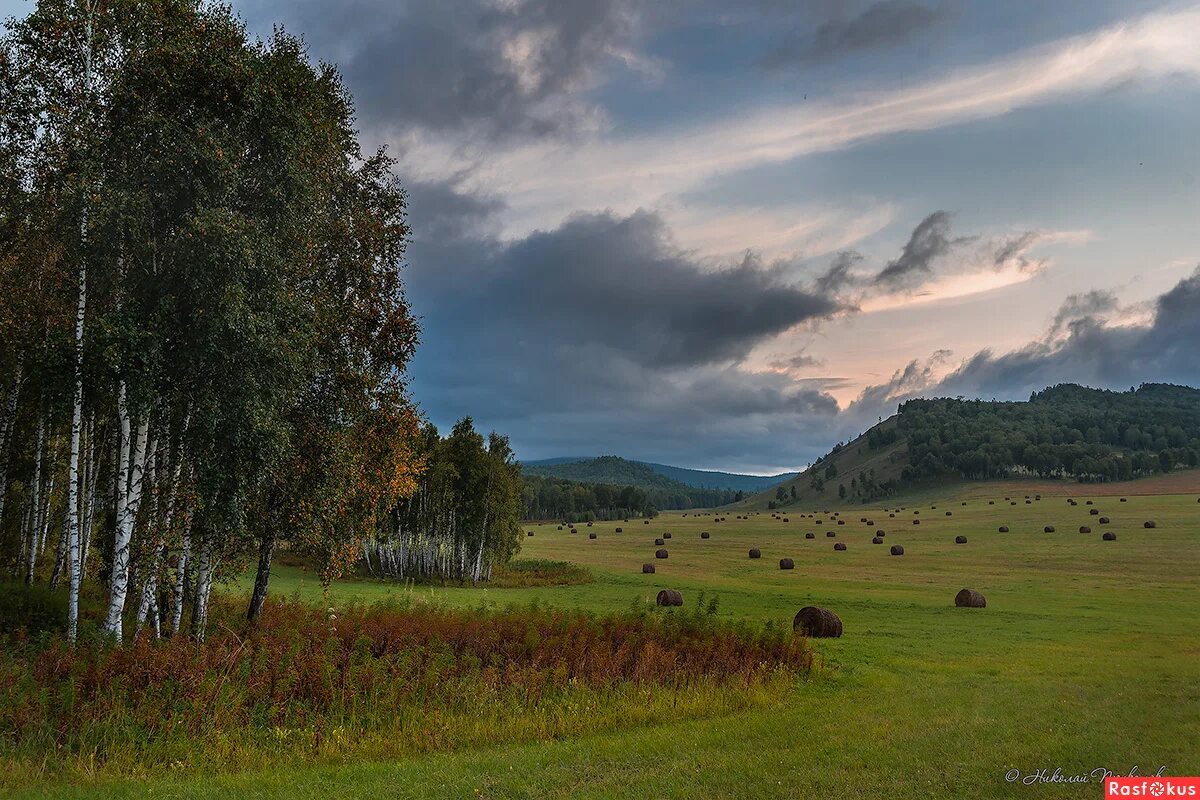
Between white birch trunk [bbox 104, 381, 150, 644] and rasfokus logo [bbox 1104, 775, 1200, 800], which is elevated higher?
white birch trunk [bbox 104, 381, 150, 644]

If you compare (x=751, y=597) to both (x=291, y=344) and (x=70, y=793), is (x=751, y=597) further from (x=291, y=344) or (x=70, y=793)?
(x=70, y=793)

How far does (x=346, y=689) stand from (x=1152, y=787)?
17.0 m

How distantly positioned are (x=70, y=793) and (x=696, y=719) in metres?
13.1

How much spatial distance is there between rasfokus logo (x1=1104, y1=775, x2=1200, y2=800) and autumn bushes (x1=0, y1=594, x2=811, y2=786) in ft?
28.4

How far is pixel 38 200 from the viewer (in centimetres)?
2088

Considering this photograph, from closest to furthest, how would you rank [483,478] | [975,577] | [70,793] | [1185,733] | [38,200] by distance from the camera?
[70,793] < [1185,733] < [38,200] < [975,577] < [483,478]

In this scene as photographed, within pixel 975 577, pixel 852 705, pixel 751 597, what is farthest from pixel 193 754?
pixel 975 577

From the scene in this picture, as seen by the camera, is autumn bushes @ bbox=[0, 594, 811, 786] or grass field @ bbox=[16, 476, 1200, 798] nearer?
grass field @ bbox=[16, 476, 1200, 798]

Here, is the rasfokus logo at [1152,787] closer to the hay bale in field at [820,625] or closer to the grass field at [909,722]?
the grass field at [909,722]

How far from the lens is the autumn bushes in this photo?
14609 millimetres

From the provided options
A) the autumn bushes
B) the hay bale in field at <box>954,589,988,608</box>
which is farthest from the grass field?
the autumn bushes

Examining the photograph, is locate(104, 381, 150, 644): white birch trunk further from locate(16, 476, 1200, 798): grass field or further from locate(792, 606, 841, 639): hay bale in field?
locate(792, 606, 841, 639): hay bale in field

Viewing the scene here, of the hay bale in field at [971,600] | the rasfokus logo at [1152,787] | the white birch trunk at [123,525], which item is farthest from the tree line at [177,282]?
the hay bale in field at [971,600]

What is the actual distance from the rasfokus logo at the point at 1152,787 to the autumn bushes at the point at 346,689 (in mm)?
8659
